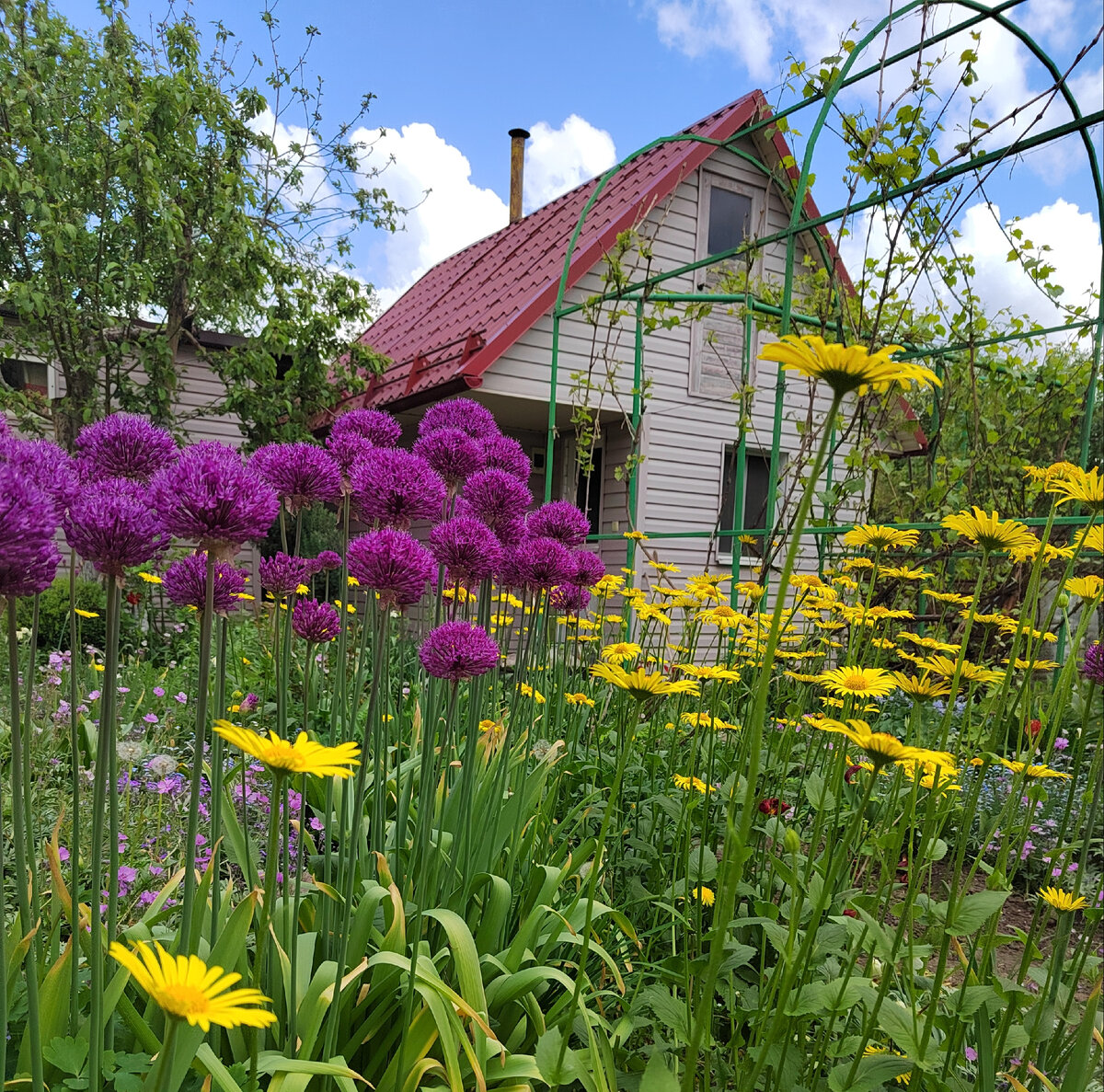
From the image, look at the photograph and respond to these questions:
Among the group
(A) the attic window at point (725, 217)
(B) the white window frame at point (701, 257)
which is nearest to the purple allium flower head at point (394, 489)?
(B) the white window frame at point (701, 257)

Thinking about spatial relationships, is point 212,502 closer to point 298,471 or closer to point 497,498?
point 298,471

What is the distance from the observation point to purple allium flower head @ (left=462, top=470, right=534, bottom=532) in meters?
1.88

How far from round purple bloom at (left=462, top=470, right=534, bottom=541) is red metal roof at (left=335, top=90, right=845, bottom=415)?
5283 millimetres

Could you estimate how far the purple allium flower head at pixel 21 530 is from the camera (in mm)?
764

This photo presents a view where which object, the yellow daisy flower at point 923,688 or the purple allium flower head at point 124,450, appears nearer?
the purple allium flower head at point 124,450

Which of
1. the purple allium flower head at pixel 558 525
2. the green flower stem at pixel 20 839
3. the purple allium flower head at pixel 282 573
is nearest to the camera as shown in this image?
the green flower stem at pixel 20 839

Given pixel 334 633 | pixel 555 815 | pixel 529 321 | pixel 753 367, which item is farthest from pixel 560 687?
pixel 753 367

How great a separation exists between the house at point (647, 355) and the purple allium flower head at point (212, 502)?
22.0 feet

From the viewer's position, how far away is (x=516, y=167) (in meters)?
12.7

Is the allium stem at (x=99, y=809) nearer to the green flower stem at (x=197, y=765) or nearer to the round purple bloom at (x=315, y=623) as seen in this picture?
the green flower stem at (x=197, y=765)

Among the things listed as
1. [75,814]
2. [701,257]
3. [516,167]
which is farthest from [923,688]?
[516,167]

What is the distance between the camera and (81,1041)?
1121 millimetres

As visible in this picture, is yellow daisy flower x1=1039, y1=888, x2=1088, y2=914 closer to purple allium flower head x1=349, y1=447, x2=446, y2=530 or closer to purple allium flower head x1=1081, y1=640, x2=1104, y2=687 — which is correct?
purple allium flower head x1=1081, y1=640, x2=1104, y2=687

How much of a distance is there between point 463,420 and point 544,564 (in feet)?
2.08
